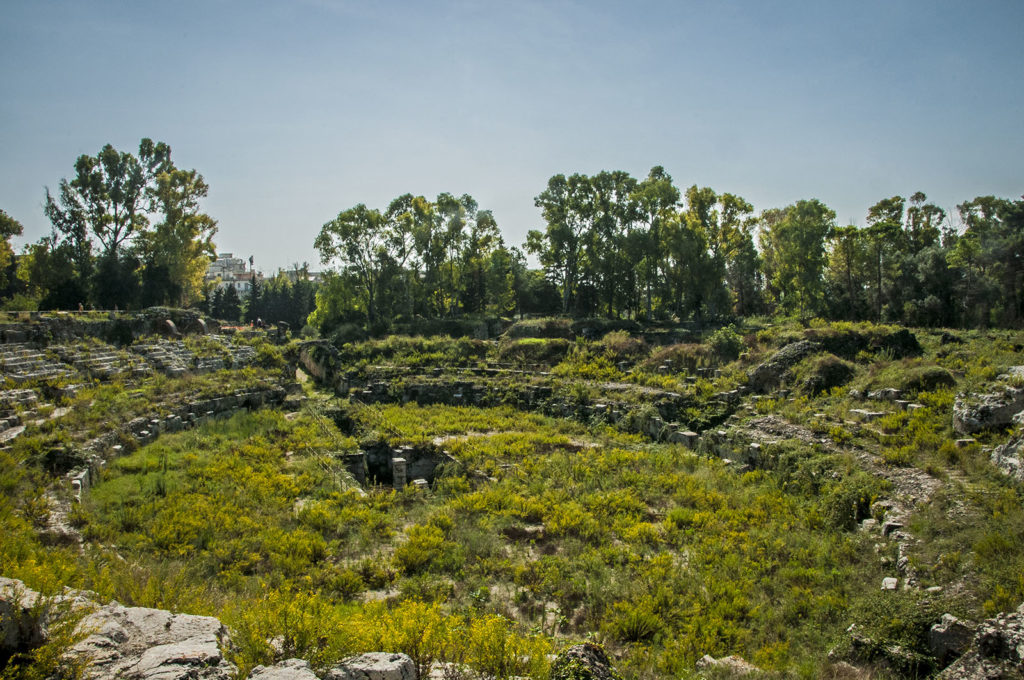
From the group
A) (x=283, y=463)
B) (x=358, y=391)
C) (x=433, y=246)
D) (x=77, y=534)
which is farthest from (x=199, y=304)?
(x=77, y=534)

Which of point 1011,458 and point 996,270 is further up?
point 996,270

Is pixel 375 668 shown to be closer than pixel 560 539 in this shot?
Yes

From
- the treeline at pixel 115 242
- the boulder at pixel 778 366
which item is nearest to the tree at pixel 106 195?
the treeline at pixel 115 242

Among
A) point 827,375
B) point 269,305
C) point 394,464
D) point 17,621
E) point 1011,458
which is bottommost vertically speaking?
point 394,464

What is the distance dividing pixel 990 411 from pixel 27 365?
25.0m

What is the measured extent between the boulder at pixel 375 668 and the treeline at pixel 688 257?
28.9m

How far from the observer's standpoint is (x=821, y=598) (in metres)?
7.03

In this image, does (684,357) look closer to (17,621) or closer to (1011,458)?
(1011,458)

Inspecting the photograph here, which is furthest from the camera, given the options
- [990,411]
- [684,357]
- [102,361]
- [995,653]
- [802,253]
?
[802,253]

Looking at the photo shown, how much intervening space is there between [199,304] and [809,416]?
6017 centimetres

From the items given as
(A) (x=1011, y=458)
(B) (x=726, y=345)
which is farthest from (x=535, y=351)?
(A) (x=1011, y=458)

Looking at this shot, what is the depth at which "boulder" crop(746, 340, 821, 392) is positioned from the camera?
16641mm

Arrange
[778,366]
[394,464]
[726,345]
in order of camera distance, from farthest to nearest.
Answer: [726,345], [778,366], [394,464]

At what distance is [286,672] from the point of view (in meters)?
4.27
